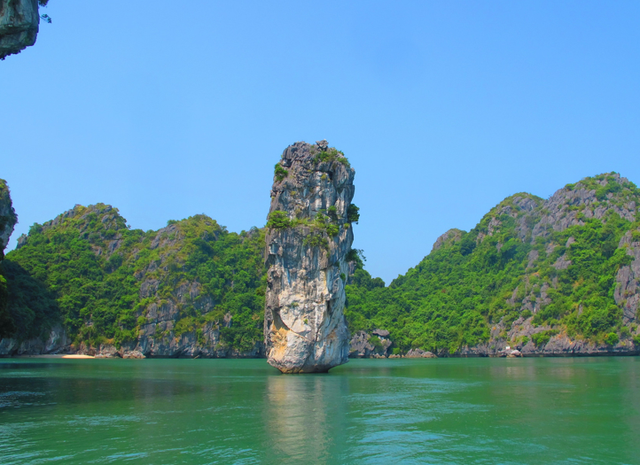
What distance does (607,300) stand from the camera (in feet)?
250

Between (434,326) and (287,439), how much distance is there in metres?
87.2

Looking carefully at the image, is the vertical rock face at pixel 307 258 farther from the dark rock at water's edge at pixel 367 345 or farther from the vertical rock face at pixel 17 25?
the dark rock at water's edge at pixel 367 345

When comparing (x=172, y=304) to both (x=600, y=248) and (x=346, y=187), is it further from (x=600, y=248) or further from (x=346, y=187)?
(x=600, y=248)

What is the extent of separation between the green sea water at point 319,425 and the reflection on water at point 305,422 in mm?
43

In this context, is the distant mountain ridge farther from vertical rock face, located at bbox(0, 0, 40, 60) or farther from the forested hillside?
vertical rock face, located at bbox(0, 0, 40, 60)

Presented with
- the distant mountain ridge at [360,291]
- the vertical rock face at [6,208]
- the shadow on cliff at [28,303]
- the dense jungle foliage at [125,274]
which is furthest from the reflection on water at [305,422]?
the dense jungle foliage at [125,274]

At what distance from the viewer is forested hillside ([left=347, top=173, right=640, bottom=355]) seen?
75.8 metres

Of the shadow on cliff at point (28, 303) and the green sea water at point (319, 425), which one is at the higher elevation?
the shadow on cliff at point (28, 303)

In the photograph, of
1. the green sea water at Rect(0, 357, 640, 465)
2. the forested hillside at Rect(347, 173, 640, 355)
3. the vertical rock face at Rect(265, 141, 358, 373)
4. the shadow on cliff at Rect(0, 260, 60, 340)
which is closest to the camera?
the green sea water at Rect(0, 357, 640, 465)

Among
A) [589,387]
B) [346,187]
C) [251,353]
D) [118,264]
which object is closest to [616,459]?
[589,387]

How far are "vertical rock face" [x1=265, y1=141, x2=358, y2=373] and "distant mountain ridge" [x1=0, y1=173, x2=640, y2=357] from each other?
33.0 metres

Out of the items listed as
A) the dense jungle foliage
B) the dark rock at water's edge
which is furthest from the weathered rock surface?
the dense jungle foliage

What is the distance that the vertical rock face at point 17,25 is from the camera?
12.8m

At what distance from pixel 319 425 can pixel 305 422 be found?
0.69 m
